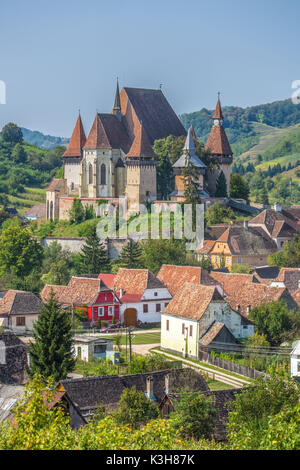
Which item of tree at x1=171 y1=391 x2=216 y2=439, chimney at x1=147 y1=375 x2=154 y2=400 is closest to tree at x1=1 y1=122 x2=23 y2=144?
chimney at x1=147 y1=375 x2=154 y2=400

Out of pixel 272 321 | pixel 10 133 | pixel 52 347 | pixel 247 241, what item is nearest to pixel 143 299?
pixel 272 321

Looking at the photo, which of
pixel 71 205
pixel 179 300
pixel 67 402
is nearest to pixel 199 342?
pixel 179 300

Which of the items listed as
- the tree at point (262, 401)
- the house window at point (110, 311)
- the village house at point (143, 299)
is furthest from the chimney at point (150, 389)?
the house window at point (110, 311)

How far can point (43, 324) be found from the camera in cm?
3853

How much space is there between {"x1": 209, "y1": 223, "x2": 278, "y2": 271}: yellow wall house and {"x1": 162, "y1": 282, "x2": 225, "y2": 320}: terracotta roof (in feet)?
55.6

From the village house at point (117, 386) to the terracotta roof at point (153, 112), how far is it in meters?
46.9

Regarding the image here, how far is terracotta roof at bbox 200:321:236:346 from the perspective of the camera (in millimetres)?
43844

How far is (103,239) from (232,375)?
30953 millimetres

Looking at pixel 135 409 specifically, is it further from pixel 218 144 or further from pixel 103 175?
pixel 218 144

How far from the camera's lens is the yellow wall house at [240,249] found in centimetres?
6544

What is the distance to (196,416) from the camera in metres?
28.1

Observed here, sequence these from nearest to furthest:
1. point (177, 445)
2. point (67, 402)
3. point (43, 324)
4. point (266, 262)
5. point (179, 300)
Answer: point (177, 445) < point (67, 402) < point (43, 324) < point (179, 300) < point (266, 262)

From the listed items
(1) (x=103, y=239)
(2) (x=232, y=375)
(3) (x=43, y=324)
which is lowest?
(2) (x=232, y=375)
